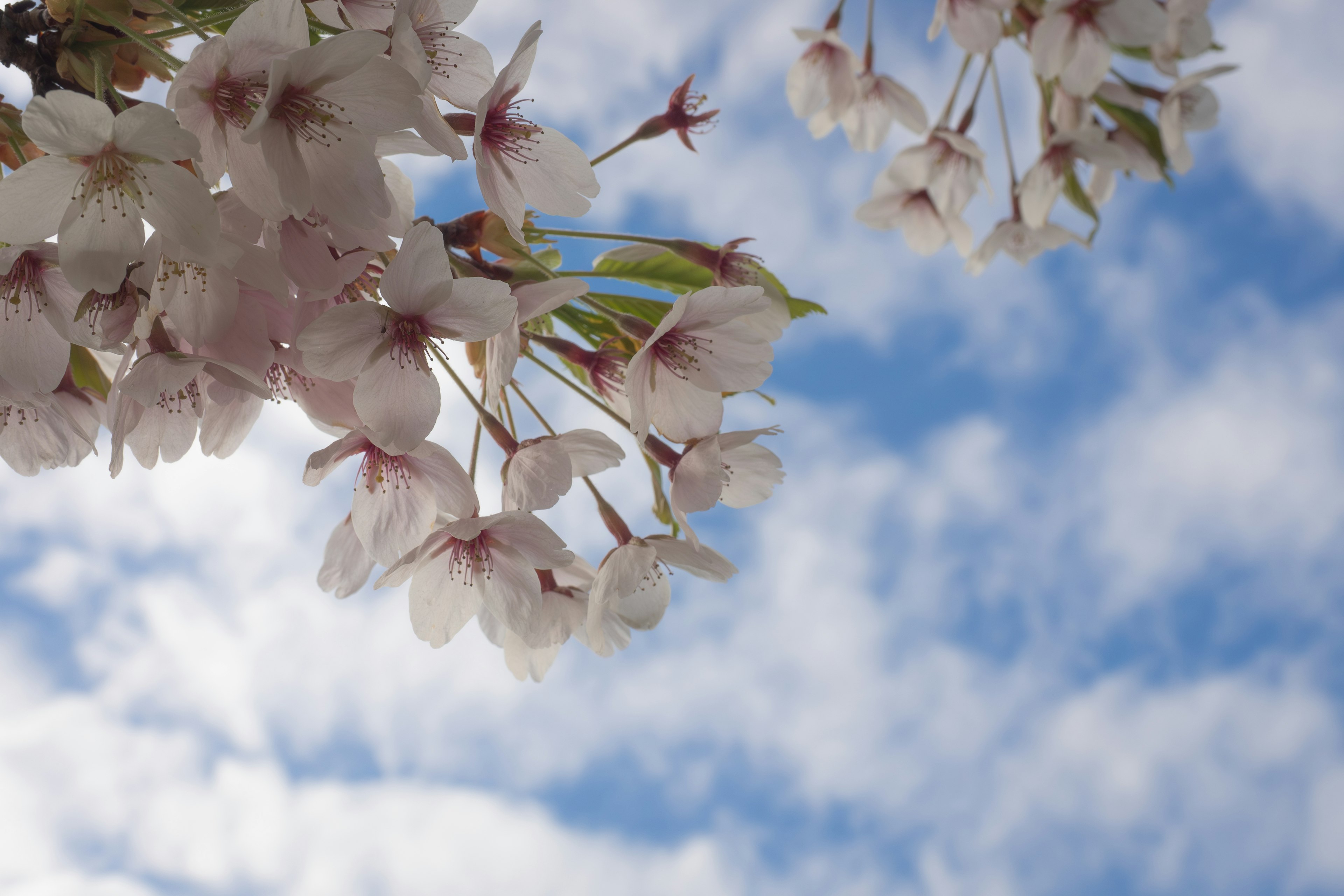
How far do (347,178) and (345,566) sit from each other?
1.60 ft

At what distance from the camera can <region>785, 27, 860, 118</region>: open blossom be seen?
223cm

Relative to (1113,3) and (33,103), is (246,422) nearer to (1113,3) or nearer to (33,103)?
(33,103)

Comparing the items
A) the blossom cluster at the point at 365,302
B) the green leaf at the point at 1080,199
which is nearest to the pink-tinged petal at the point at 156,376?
the blossom cluster at the point at 365,302

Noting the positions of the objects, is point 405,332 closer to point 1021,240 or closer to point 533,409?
point 533,409

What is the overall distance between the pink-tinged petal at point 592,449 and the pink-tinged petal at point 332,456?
0.63 feet

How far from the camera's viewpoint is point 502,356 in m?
0.81

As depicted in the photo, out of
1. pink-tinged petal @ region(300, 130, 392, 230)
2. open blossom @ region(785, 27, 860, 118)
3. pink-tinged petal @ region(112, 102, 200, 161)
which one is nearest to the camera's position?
pink-tinged petal @ region(112, 102, 200, 161)

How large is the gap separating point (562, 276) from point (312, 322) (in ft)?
0.92

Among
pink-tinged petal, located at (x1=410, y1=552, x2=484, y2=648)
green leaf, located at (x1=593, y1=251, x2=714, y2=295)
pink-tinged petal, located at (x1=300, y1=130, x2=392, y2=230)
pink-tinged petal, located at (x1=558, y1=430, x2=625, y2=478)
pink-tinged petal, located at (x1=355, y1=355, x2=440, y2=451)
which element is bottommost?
pink-tinged petal, located at (x1=410, y1=552, x2=484, y2=648)

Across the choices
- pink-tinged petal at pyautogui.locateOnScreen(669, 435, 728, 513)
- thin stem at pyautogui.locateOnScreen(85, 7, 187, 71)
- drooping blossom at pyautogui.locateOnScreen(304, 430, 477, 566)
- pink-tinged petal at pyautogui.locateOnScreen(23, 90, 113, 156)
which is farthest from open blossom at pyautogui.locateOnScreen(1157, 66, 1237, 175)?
pink-tinged petal at pyautogui.locateOnScreen(23, 90, 113, 156)

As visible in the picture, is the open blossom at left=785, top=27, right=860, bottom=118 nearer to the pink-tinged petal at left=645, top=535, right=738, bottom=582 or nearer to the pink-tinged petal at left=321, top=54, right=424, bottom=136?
the pink-tinged petal at left=645, top=535, right=738, bottom=582

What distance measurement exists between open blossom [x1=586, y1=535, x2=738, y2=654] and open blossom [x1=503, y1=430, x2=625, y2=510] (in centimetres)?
10

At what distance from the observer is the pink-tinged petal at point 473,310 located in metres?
0.74

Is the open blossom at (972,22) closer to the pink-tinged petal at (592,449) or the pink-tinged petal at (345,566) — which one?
the pink-tinged petal at (592,449)
